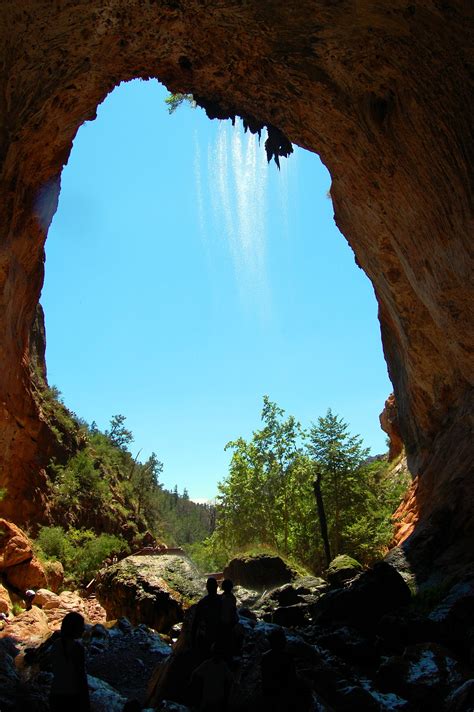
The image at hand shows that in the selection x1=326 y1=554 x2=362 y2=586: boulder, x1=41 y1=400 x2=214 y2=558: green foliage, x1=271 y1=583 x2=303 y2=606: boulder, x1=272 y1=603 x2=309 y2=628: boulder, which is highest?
x1=41 y1=400 x2=214 y2=558: green foliage

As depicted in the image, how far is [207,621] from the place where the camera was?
6750mm

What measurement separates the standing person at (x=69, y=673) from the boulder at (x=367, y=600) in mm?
7169

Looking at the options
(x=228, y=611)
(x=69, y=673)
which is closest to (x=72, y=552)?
(x=228, y=611)

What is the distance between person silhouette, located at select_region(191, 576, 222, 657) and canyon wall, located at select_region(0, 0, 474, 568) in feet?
27.3

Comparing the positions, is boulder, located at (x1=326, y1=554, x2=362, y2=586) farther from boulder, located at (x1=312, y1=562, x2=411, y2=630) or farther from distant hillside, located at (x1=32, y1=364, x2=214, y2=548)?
distant hillside, located at (x1=32, y1=364, x2=214, y2=548)

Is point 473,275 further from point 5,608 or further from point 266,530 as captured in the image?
point 266,530

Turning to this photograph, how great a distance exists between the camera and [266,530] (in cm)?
3356

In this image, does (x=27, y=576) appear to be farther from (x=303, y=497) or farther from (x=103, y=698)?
(x=303, y=497)

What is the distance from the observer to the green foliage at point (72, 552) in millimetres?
22406

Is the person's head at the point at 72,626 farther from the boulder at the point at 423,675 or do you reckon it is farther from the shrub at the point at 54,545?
the shrub at the point at 54,545

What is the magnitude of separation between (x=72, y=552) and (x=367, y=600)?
16.7 metres

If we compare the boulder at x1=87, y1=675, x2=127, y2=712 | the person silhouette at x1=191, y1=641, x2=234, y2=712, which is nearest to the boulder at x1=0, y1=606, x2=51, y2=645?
the boulder at x1=87, y1=675, x2=127, y2=712

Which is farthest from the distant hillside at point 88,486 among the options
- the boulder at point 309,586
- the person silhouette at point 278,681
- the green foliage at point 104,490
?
the person silhouette at point 278,681

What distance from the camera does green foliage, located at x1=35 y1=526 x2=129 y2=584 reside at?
22.4 metres
